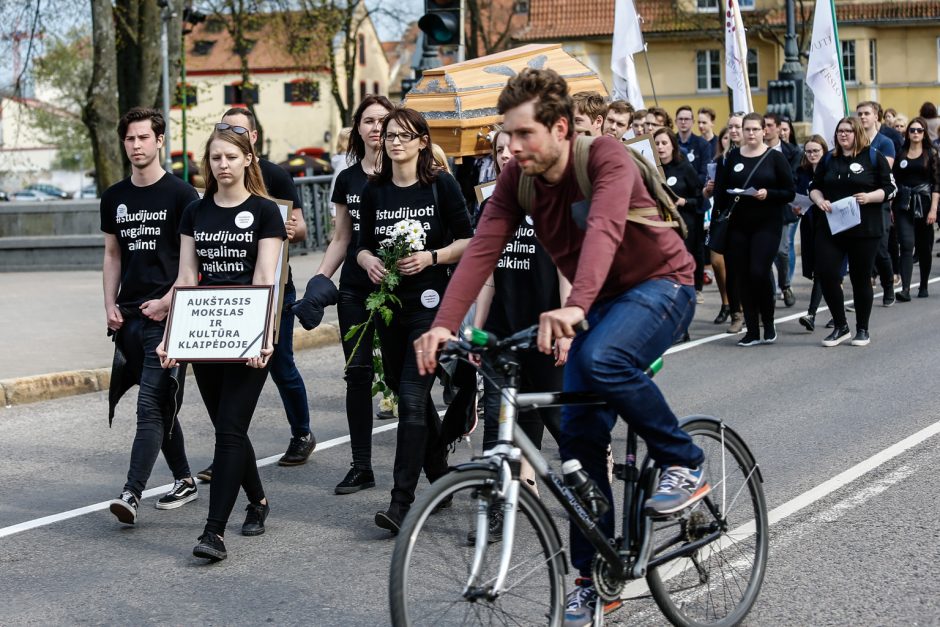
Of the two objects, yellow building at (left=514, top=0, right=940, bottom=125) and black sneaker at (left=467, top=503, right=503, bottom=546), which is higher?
yellow building at (left=514, top=0, right=940, bottom=125)

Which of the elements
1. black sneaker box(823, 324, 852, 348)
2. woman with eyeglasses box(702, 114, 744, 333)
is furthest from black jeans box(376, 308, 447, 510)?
woman with eyeglasses box(702, 114, 744, 333)

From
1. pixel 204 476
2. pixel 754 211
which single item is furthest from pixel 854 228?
pixel 204 476

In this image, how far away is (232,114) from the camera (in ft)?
25.7

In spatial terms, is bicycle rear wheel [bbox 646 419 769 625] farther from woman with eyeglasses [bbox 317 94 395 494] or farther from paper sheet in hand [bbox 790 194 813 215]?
paper sheet in hand [bbox 790 194 813 215]

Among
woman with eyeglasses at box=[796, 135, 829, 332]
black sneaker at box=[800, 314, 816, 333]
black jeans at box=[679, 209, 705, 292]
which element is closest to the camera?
black sneaker at box=[800, 314, 816, 333]

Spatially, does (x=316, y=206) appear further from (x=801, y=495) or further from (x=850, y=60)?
(x=850, y=60)

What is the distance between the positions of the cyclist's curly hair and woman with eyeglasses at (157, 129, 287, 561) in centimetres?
216

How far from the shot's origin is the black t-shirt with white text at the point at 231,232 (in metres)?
6.13

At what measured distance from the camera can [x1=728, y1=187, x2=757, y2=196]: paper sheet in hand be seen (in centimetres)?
1159

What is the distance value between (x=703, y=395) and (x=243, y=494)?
12.1 feet

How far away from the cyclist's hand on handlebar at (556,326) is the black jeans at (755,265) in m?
8.00

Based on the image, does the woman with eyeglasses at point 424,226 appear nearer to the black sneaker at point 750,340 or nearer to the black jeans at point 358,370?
the black jeans at point 358,370

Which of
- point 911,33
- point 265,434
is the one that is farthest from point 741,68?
point 911,33

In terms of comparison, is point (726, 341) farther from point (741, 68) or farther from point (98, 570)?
point (98, 570)
